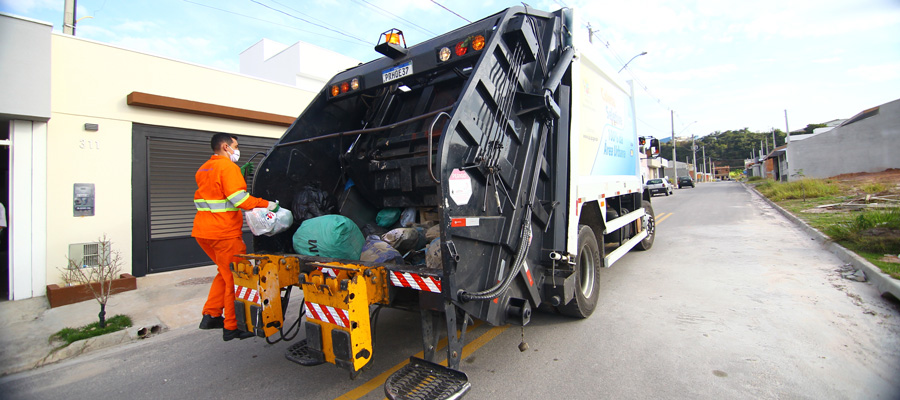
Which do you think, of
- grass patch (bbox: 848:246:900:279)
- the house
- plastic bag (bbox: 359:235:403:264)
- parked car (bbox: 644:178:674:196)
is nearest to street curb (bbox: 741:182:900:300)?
grass patch (bbox: 848:246:900:279)

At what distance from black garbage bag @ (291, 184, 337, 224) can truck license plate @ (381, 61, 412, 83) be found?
125 centimetres

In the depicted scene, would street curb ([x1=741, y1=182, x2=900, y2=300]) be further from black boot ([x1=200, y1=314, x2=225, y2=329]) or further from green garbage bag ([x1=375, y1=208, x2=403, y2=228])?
black boot ([x1=200, y1=314, x2=225, y2=329])

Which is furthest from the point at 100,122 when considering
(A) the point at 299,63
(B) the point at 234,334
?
(A) the point at 299,63

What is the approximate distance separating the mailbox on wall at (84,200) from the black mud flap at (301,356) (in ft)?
17.8

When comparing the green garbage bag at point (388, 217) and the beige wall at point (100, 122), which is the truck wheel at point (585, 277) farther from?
the beige wall at point (100, 122)

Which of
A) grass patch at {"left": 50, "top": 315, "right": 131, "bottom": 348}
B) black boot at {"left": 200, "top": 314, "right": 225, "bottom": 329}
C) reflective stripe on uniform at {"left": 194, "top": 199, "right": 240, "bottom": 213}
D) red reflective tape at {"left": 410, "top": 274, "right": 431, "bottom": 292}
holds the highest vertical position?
reflective stripe on uniform at {"left": 194, "top": 199, "right": 240, "bottom": 213}

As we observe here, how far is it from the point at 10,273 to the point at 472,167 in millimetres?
6762

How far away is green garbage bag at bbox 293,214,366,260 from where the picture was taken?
3443 millimetres

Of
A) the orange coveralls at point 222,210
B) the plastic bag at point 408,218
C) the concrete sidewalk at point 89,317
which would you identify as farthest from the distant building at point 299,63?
the orange coveralls at point 222,210

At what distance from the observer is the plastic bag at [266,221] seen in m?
3.46

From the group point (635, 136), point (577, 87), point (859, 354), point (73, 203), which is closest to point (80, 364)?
point (73, 203)

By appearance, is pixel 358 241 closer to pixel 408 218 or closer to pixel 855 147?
pixel 408 218

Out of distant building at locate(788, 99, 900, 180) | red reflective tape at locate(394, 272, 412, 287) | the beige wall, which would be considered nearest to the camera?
red reflective tape at locate(394, 272, 412, 287)

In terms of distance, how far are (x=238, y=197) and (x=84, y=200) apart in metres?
4.75
